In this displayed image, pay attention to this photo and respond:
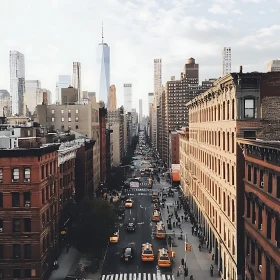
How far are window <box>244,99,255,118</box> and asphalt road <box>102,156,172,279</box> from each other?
2289 cm

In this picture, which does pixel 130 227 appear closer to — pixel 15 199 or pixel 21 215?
pixel 21 215

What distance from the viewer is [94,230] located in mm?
56594

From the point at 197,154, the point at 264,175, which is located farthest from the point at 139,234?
the point at 264,175

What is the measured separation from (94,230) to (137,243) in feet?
45.5

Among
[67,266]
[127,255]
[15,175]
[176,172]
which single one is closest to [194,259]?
[127,255]

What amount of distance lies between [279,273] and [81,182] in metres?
56.8

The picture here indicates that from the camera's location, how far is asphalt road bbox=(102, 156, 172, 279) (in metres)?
55.8

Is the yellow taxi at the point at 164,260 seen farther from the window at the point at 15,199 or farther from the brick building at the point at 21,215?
the window at the point at 15,199

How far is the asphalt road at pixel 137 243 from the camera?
183 feet

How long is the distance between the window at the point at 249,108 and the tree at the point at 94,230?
24181 mm

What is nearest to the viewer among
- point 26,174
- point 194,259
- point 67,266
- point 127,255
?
point 26,174

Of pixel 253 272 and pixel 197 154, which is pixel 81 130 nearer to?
pixel 197 154

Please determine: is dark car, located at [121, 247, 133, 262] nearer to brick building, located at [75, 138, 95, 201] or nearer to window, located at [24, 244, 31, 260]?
window, located at [24, 244, 31, 260]

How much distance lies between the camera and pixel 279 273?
99.6 ft
